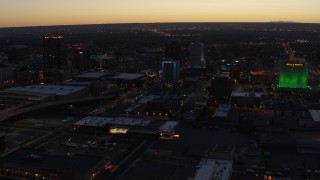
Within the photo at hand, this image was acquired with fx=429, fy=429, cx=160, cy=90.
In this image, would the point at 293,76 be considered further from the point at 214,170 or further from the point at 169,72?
the point at 214,170

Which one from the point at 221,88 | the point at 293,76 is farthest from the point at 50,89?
the point at 293,76

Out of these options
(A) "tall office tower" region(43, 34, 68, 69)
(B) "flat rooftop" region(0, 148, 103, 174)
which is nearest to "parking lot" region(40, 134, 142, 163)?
(B) "flat rooftop" region(0, 148, 103, 174)

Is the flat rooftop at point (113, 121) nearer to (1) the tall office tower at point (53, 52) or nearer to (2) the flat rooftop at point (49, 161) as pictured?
(2) the flat rooftop at point (49, 161)

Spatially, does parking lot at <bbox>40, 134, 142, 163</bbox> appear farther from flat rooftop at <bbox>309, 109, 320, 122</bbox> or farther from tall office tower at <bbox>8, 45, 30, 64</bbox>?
tall office tower at <bbox>8, 45, 30, 64</bbox>

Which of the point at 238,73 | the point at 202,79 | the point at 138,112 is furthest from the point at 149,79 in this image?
the point at 138,112

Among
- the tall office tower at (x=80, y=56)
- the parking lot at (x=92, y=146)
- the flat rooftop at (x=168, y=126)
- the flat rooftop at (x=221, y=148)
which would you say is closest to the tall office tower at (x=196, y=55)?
the tall office tower at (x=80, y=56)

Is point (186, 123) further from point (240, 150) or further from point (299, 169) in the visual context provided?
point (299, 169)
